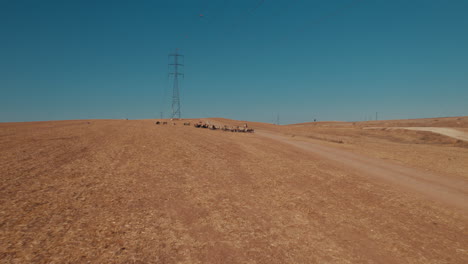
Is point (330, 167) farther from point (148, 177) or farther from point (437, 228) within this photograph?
point (148, 177)

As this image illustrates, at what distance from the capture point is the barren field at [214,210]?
4.35 meters

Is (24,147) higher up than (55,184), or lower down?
Answer: higher up

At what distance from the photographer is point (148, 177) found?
8.47m

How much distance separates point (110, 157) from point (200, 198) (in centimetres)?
600

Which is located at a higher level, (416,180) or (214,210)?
(214,210)

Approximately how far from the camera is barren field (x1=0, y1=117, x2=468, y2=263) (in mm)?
4348

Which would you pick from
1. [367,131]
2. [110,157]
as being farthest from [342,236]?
[367,131]

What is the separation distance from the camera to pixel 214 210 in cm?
618

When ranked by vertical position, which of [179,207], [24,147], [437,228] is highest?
[24,147]

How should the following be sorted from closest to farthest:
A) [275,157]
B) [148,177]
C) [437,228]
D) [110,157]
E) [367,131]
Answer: [437,228], [148,177], [110,157], [275,157], [367,131]

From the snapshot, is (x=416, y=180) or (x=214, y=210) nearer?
(x=214, y=210)

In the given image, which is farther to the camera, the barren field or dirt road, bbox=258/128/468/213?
dirt road, bbox=258/128/468/213

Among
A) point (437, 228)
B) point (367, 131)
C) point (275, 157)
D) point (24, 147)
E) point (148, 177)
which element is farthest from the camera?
point (367, 131)

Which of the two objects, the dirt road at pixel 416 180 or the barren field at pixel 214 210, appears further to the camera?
the dirt road at pixel 416 180
